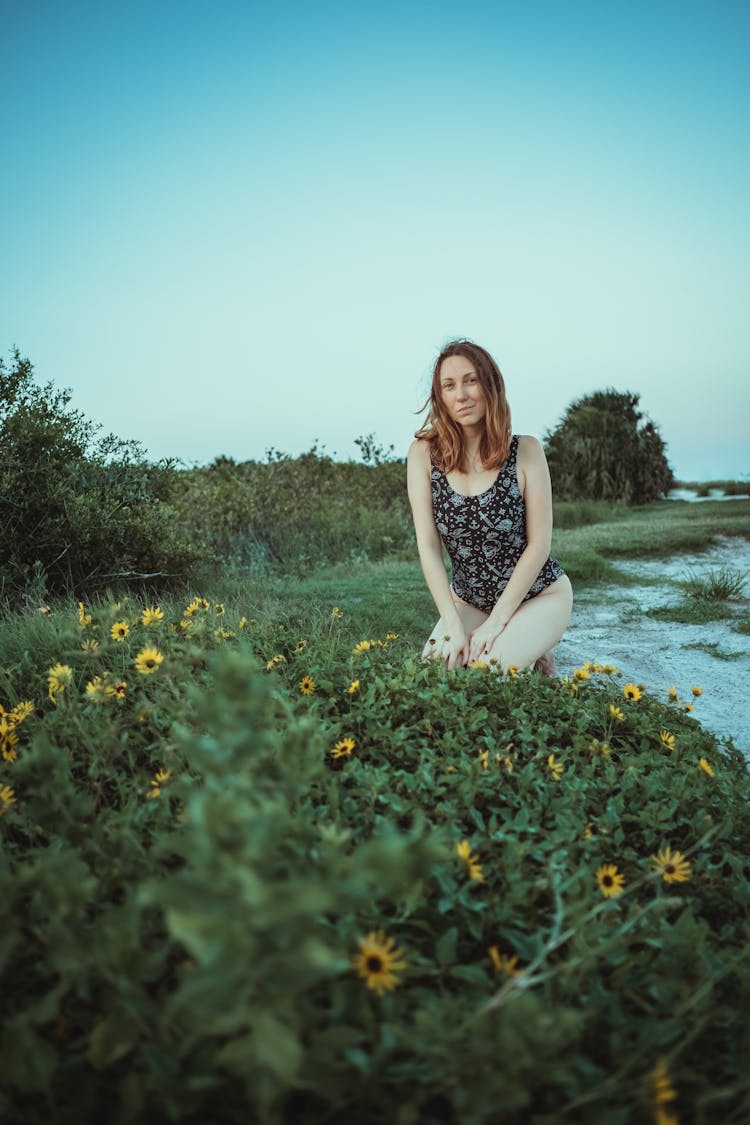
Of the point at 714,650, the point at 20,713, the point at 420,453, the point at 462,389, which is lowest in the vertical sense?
the point at 714,650

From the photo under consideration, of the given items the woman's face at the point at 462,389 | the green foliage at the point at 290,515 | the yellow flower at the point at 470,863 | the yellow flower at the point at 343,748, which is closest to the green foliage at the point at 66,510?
the green foliage at the point at 290,515

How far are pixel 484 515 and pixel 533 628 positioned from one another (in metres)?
0.81

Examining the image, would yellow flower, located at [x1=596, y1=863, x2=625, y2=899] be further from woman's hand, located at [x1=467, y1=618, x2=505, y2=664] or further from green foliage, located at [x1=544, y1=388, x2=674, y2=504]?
green foliage, located at [x1=544, y1=388, x2=674, y2=504]

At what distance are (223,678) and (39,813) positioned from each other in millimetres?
777

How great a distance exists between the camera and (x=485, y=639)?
4.19m

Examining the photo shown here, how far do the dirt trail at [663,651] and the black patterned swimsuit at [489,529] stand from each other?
0.99 meters

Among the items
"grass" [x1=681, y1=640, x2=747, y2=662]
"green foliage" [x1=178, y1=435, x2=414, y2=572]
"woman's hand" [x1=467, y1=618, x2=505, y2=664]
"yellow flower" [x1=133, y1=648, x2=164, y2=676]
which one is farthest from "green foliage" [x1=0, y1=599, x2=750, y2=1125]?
"green foliage" [x1=178, y1=435, x2=414, y2=572]

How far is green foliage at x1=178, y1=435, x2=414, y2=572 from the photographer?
9781mm

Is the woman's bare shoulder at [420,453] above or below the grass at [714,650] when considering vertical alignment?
above

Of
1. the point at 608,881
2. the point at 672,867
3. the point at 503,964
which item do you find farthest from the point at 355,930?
the point at 672,867

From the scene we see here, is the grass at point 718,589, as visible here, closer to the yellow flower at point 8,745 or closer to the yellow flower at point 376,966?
the yellow flower at point 8,745

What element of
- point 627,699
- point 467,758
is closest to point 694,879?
point 467,758

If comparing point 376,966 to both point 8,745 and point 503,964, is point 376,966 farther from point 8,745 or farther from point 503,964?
point 8,745

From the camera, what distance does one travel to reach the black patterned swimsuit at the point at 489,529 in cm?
459
